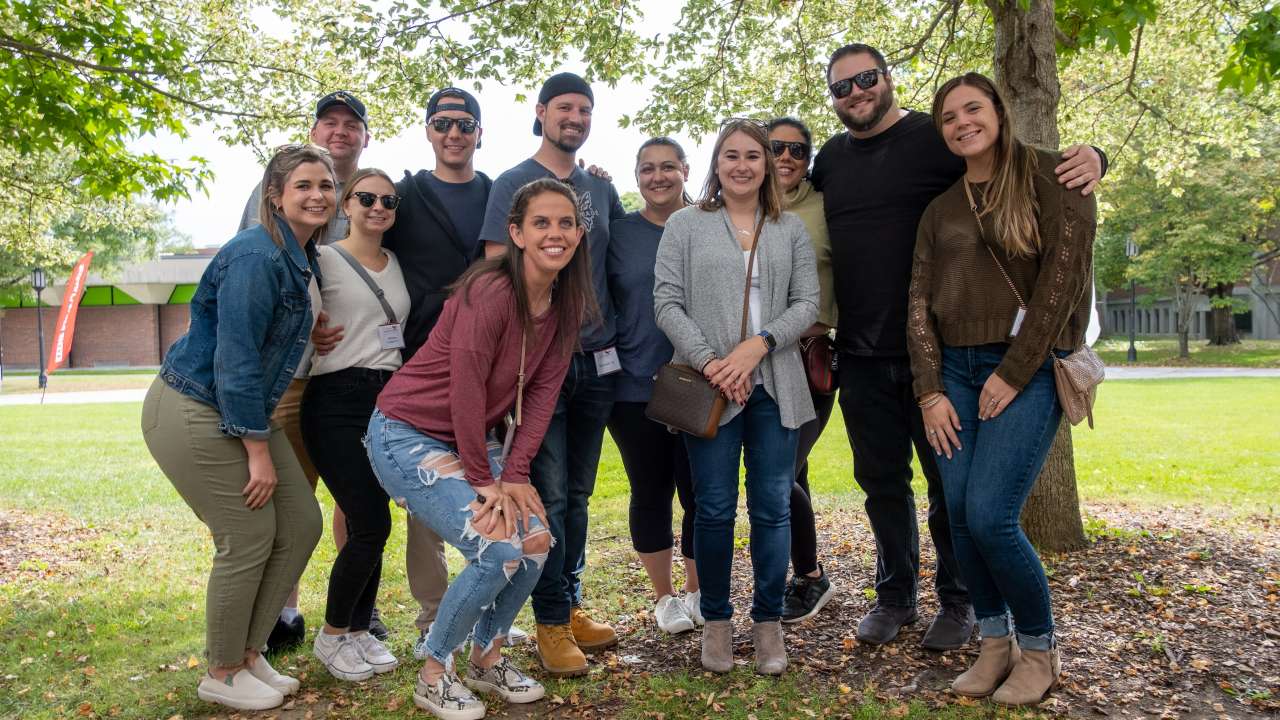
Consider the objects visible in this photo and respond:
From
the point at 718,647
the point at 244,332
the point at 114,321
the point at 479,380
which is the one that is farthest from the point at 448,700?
the point at 114,321

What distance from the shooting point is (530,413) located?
12.5 ft

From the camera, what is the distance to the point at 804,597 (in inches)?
196

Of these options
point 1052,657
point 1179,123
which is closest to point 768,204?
point 1052,657

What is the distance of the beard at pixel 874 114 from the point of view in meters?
4.25

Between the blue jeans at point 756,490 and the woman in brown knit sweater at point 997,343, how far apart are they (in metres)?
0.69

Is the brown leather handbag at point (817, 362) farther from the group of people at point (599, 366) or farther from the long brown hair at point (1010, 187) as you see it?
the long brown hair at point (1010, 187)

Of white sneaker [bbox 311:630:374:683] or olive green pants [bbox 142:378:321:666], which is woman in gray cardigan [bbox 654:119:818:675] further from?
olive green pants [bbox 142:378:321:666]

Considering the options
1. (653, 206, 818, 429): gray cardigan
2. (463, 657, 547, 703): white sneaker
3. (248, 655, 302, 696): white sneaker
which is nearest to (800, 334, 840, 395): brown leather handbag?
(653, 206, 818, 429): gray cardigan

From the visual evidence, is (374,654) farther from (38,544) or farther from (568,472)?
(38,544)

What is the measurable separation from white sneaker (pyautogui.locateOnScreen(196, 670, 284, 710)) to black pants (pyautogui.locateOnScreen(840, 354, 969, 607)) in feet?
9.51

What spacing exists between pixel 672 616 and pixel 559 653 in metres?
0.85

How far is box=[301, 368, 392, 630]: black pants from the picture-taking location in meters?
4.04

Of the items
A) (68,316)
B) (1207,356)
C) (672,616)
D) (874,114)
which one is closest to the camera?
(874,114)

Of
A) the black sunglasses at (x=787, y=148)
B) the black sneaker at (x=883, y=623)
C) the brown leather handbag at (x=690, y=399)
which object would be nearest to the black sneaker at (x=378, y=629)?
the brown leather handbag at (x=690, y=399)
